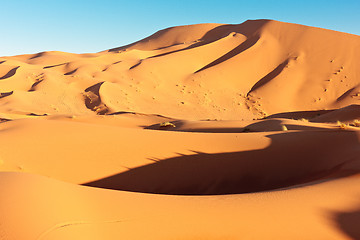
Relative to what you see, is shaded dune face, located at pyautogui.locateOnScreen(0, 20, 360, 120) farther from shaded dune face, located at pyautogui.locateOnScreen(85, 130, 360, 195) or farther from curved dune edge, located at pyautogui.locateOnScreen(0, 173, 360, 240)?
curved dune edge, located at pyautogui.locateOnScreen(0, 173, 360, 240)

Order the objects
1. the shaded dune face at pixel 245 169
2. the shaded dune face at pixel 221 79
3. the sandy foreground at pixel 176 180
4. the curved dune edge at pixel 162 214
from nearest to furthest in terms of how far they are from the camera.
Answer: the curved dune edge at pixel 162 214
the sandy foreground at pixel 176 180
the shaded dune face at pixel 245 169
the shaded dune face at pixel 221 79

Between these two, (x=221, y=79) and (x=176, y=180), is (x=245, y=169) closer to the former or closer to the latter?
(x=176, y=180)

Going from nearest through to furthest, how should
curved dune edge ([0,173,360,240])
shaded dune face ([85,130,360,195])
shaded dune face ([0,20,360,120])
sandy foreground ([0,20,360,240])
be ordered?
curved dune edge ([0,173,360,240]) → sandy foreground ([0,20,360,240]) → shaded dune face ([85,130,360,195]) → shaded dune face ([0,20,360,120])

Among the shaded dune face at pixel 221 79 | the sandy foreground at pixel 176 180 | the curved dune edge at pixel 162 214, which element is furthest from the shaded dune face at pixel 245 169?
the shaded dune face at pixel 221 79

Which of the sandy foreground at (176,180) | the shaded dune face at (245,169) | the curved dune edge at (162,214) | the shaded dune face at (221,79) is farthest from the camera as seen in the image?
the shaded dune face at (221,79)

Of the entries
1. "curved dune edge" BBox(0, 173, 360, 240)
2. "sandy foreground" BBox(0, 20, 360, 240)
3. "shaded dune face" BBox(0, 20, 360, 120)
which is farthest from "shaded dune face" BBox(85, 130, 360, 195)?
"shaded dune face" BBox(0, 20, 360, 120)

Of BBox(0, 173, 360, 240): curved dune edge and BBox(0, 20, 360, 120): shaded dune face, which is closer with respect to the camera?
BBox(0, 173, 360, 240): curved dune edge

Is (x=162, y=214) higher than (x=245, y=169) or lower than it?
higher

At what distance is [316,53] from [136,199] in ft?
117

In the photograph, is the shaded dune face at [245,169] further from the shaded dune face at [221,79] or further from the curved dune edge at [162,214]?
the shaded dune face at [221,79]

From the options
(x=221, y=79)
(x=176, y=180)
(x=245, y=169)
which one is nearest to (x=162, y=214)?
(x=176, y=180)

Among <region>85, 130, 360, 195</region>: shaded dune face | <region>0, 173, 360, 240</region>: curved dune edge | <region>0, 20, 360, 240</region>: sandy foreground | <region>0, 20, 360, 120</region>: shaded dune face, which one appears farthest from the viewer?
<region>0, 20, 360, 120</region>: shaded dune face

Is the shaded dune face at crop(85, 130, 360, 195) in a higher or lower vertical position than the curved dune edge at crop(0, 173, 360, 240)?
lower

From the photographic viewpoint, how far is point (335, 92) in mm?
30766
